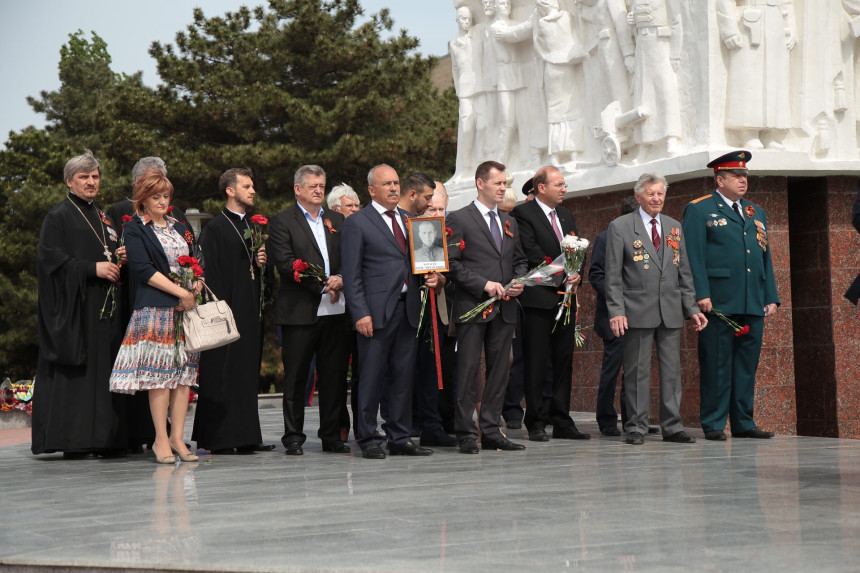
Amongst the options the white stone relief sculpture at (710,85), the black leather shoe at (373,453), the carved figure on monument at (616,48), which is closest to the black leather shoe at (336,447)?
the black leather shoe at (373,453)

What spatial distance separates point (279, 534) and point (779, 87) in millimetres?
7001

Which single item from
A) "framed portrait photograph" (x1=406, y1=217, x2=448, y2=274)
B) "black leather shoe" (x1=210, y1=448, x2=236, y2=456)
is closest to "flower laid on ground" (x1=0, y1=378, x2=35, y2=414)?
"black leather shoe" (x1=210, y1=448, x2=236, y2=456)

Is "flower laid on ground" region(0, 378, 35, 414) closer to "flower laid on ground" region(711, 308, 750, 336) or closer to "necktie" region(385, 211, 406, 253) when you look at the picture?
"necktie" region(385, 211, 406, 253)

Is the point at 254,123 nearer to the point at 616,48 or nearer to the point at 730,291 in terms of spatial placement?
the point at 616,48

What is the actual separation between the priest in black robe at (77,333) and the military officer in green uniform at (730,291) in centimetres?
422

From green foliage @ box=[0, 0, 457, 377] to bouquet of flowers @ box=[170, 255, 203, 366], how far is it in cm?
1763

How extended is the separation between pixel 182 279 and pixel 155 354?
52 centimetres

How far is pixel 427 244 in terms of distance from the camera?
7547mm

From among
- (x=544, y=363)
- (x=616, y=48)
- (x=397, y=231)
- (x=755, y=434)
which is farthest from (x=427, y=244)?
(x=616, y=48)

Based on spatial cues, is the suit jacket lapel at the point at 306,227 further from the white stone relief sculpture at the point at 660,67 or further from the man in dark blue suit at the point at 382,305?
the white stone relief sculpture at the point at 660,67

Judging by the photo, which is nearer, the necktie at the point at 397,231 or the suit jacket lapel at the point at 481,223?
the necktie at the point at 397,231

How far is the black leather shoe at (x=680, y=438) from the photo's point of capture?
27.2ft

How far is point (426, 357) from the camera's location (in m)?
8.40

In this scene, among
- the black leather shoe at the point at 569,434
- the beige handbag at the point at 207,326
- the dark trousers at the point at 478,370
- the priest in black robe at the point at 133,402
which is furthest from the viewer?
the black leather shoe at the point at 569,434
